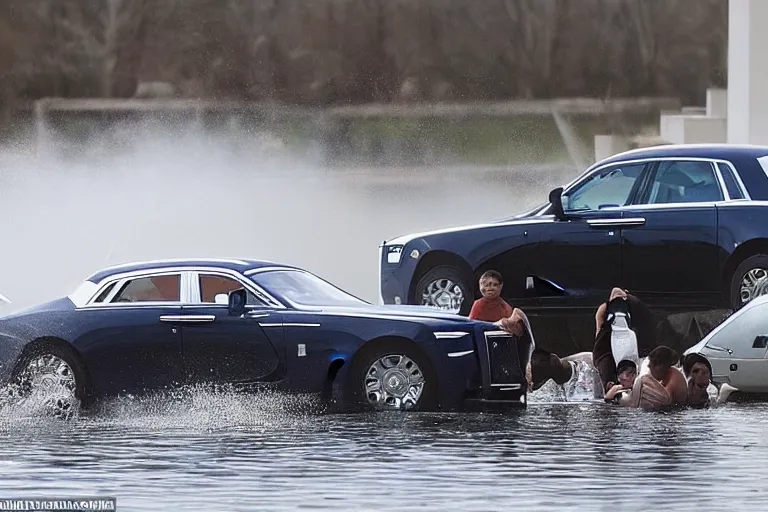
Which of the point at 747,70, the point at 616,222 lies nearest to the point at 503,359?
the point at 616,222

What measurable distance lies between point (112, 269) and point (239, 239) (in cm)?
84

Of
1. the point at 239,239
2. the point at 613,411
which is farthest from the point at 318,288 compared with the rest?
the point at 613,411

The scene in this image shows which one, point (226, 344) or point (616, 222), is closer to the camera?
point (226, 344)

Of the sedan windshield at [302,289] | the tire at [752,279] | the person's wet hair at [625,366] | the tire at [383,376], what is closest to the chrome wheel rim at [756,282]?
the tire at [752,279]

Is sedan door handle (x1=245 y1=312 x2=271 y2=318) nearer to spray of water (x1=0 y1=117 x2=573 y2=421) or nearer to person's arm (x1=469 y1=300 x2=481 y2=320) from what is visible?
spray of water (x1=0 y1=117 x2=573 y2=421)

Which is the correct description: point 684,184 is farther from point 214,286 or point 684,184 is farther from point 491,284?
point 214,286

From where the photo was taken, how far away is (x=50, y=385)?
9453 mm

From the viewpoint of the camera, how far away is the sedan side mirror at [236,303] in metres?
9.30

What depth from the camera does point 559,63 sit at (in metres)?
9.91

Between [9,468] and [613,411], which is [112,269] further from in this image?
[613,411]

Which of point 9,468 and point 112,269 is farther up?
point 112,269

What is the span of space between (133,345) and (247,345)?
71 cm

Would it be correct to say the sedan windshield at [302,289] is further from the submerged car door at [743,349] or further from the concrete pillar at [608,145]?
the submerged car door at [743,349]

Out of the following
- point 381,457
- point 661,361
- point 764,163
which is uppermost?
point 764,163
